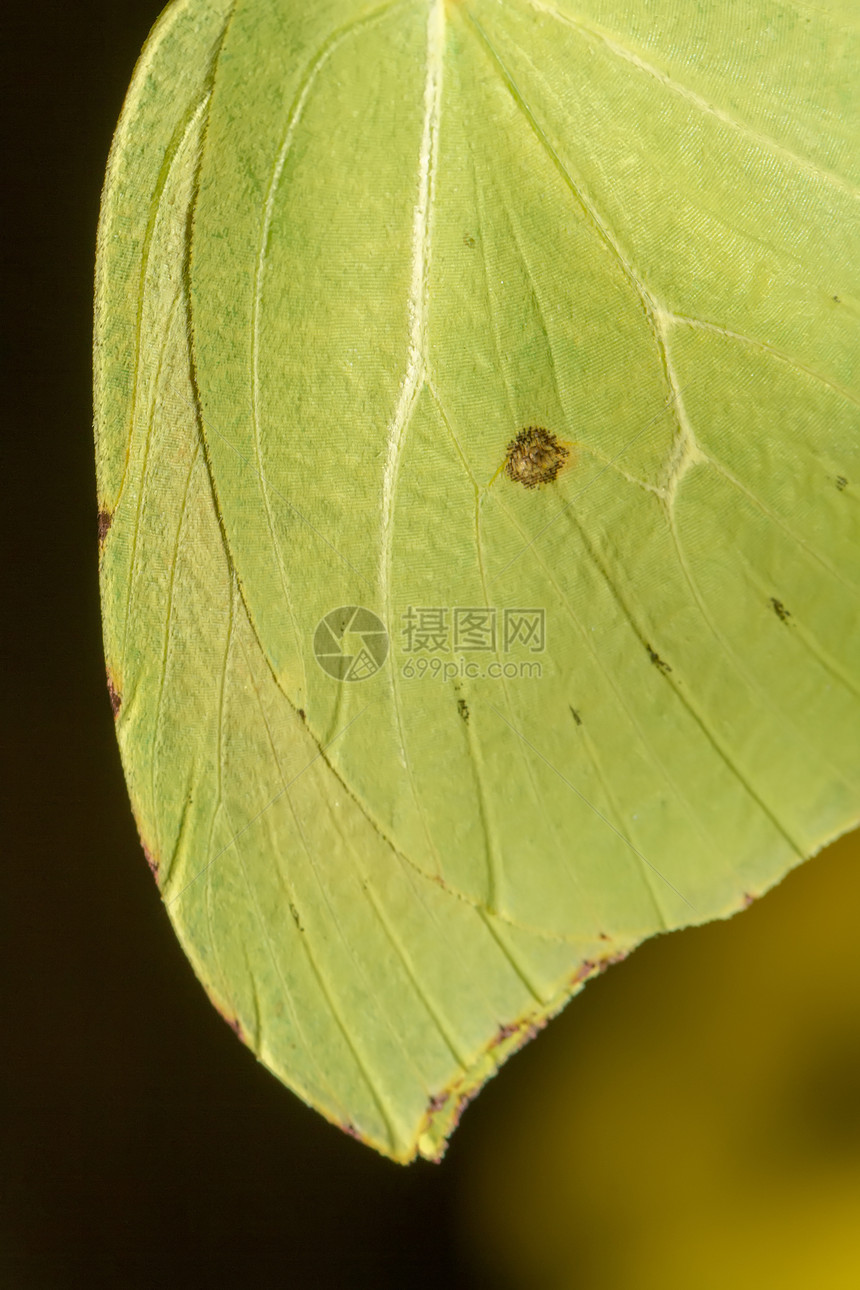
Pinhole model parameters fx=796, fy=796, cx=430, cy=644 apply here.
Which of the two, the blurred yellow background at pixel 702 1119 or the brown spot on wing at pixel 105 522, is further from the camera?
the blurred yellow background at pixel 702 1119

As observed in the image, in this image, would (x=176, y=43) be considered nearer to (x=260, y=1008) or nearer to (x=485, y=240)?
(x=485, y=240)

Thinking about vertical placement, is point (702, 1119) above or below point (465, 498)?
below

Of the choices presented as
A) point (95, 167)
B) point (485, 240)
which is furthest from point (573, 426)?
point (95, 167)

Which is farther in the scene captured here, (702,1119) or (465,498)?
(702,1119)

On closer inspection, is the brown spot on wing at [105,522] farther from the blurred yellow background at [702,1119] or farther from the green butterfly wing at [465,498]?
the blurred yellow background at [702,1119]

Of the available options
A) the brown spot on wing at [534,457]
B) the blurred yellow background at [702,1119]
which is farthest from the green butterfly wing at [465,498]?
the blurred yellow background at [702,1119]

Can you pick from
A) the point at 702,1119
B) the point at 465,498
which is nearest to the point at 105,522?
the point at 465,498

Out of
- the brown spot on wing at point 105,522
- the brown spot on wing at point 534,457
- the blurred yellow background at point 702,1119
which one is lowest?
the blurred yellow background at point 702,1119

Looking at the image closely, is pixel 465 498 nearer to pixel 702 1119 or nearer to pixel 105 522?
pixel 105 522

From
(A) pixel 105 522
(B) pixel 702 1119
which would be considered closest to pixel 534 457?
(A) pixel 105 522
